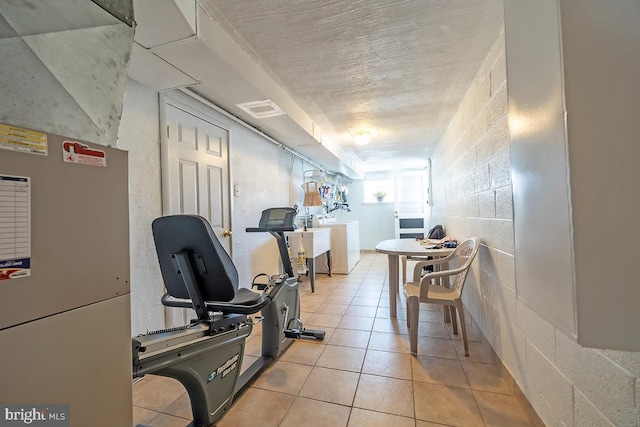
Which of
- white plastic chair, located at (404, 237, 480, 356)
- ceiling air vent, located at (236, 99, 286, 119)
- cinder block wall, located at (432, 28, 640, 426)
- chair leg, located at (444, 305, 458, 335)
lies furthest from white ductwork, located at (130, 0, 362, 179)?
chair leg, located at (444, 305, 458, 335)

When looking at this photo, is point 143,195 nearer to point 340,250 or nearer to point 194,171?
point 194,171

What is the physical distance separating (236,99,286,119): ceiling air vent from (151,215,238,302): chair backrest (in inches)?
61.0

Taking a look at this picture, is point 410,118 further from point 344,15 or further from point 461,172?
point 344,15

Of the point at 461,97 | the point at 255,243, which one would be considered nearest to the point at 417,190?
the point at 461,97

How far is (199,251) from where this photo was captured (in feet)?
4.34

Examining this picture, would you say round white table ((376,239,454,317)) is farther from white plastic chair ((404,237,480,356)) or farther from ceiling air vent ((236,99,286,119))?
ceiling air vent ((236,99,286,119))

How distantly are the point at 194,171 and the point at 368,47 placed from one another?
6.02 feet

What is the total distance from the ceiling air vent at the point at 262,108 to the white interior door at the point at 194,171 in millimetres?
395

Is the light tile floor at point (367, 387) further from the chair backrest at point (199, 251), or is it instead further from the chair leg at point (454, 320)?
the chair backrest at point (199, 251)

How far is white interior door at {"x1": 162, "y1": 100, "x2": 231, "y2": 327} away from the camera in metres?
2.13

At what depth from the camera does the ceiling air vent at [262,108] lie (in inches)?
97.7

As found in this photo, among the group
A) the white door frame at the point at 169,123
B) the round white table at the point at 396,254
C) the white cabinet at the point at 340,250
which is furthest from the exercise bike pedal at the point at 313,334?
the white cabinet at the point at 340,250

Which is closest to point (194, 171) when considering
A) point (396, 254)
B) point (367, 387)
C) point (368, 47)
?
point (368, 47)

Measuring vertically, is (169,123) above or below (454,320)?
above
